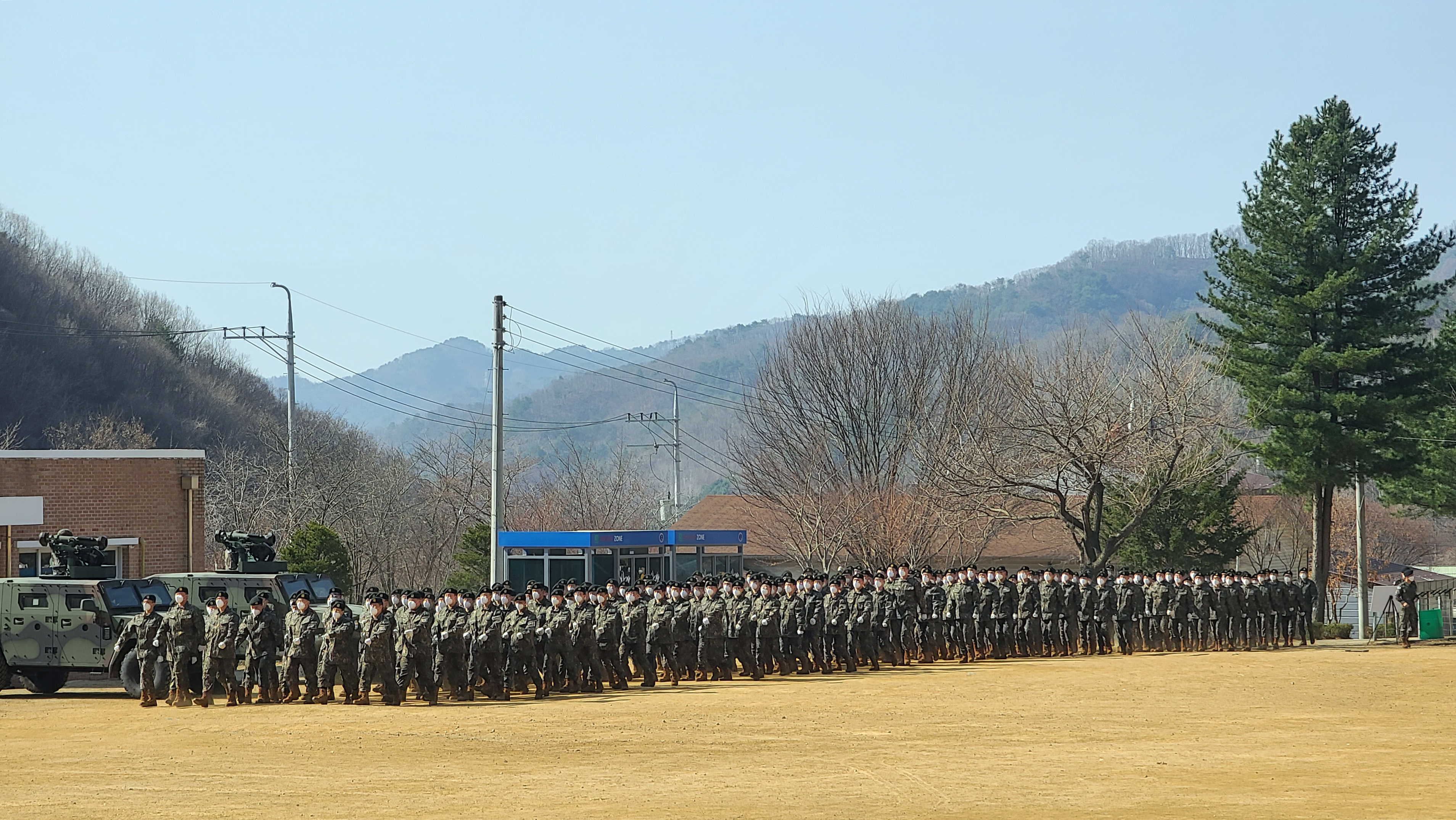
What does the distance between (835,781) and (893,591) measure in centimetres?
1451

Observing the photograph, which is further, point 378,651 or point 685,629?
point 685,629

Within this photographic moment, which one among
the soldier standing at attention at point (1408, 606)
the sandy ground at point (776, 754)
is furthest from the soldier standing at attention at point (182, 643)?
the soldier standing at attention at point (1408, 606)

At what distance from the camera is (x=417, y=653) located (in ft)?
67.2

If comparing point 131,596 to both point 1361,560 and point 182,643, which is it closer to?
point 182,643

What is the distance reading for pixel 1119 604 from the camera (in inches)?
1228

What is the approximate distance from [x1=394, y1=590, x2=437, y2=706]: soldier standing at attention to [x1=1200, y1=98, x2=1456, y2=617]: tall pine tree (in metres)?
24.2

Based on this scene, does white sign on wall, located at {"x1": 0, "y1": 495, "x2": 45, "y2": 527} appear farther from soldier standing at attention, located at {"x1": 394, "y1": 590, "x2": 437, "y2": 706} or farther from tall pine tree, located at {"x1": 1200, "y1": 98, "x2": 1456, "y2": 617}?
tall pine tree, located at {"x1": 1200, "y1": 98, "x2": 1456, "y2": 617}

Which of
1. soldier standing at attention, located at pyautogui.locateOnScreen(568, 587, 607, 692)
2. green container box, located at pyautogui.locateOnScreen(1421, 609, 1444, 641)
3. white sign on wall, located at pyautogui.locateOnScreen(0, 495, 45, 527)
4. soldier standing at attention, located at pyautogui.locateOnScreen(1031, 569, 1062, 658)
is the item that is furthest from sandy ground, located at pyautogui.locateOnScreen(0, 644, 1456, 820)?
green container box, located at pyautogui.locateOnScreen(1421, 609, 1444, 641)

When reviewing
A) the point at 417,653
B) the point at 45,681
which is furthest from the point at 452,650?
the point at 45,681

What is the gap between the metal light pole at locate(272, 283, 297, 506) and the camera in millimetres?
41312

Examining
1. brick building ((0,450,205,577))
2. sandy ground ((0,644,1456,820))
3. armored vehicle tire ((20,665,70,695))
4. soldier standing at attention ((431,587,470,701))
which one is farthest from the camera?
brick building ((0,450,205,577))

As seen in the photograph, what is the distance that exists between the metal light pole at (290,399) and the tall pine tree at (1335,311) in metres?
24.1

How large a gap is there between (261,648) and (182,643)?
978mm

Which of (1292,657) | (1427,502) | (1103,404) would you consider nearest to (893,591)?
(1292,657)
